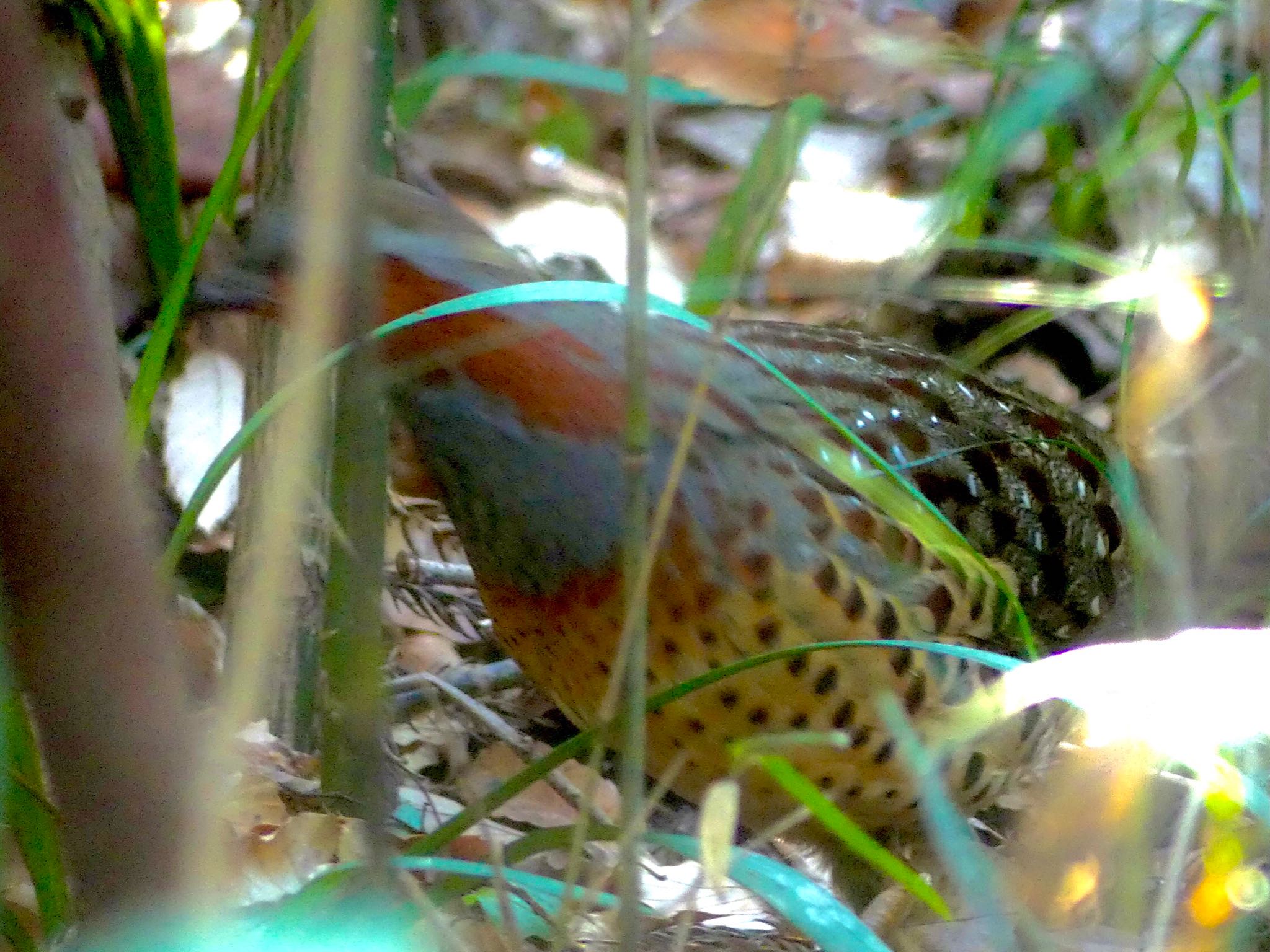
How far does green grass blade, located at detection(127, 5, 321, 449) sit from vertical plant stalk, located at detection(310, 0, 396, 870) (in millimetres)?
98

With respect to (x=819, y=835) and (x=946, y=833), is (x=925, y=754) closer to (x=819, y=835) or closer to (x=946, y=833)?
(x=946, y=833)

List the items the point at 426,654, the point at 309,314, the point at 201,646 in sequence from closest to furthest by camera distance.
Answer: the point at 309,314
the point at 201,646
the point at 426,654

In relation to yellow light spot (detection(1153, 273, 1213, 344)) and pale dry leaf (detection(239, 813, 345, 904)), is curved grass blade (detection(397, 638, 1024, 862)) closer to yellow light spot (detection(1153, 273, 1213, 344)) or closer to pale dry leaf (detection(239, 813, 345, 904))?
pale dry leaf (detection(239, 813, 345, 904))

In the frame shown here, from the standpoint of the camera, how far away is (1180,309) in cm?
159

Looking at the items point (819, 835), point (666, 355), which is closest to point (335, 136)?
point (666, 355)

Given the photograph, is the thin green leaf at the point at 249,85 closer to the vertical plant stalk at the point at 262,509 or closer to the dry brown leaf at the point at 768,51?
the vertical plant stalk at the point at 262,509

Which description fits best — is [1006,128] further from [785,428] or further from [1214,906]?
[1214,906]

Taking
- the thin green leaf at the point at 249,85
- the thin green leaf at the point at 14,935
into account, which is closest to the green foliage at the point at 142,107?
the thin green leaf at the point at 249,85

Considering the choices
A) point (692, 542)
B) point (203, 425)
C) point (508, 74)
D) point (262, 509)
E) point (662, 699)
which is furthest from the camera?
point (203, 425)

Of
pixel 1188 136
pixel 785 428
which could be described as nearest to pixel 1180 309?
pixel 785 428

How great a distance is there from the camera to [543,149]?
14.9 ft

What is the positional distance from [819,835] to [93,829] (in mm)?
1604

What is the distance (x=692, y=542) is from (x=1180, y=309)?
627mm

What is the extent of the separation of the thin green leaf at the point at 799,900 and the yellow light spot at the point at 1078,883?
6.5 inches
